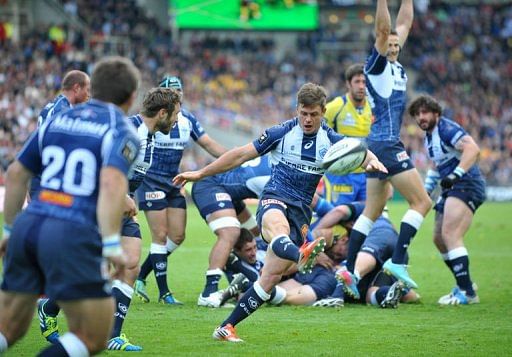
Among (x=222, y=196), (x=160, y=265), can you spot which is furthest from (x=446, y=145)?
(x=160, y=265)

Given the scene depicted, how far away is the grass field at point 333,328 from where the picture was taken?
7.91m

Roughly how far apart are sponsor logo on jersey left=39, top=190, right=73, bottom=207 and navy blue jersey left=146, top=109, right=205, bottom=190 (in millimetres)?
5365

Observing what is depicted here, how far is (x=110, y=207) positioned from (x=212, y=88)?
1400 inches

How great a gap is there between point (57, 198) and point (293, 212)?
11.7 feet

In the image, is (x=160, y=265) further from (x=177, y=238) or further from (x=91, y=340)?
(x=91, y=340)

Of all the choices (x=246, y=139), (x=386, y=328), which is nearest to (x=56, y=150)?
(x=386, y=328)

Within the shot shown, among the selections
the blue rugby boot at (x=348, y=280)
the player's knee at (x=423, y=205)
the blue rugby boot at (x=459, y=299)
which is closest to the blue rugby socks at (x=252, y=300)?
the blue rugby boot at (x=348, y=280)

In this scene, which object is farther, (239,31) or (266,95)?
(239,31)

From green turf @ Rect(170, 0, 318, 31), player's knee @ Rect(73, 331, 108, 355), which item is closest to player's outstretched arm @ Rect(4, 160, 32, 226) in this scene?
player's knee @ Rect(73, 331, 108, 355)

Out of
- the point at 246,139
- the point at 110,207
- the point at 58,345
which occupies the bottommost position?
the point at 246,139

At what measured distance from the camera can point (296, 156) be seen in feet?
28.8

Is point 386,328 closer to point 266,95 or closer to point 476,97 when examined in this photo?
point 266,95

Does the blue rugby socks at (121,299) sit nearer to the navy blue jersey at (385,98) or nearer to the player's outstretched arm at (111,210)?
the player's outstretched arm at (111,210)

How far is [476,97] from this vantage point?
149 ft
